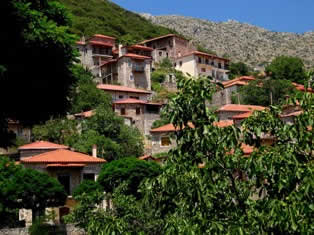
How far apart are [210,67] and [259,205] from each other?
7377cm

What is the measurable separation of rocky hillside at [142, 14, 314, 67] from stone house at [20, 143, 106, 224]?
9388cm

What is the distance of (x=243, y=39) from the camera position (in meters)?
158

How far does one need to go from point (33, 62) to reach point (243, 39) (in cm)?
15217

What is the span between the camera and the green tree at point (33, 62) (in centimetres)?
1106

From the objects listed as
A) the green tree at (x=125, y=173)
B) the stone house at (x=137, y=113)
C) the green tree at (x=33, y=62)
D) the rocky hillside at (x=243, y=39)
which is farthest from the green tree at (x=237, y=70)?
the green tree at (x=33, y=62)

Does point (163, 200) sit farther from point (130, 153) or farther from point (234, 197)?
point (130, 153)

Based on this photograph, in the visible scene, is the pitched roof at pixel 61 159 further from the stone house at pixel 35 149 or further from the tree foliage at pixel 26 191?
the tree foliage at pixel 26 191

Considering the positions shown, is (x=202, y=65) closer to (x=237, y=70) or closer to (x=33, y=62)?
(x=237, y=70)

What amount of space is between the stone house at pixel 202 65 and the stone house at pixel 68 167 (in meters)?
42.6

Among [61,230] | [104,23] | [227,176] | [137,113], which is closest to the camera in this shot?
[227,176]

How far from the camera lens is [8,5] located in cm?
1105

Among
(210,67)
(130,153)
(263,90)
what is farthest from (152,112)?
(210,67)

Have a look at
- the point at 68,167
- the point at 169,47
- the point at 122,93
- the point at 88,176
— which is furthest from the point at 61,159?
the point at 169,47

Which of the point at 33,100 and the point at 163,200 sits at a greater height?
the point at 33,100
